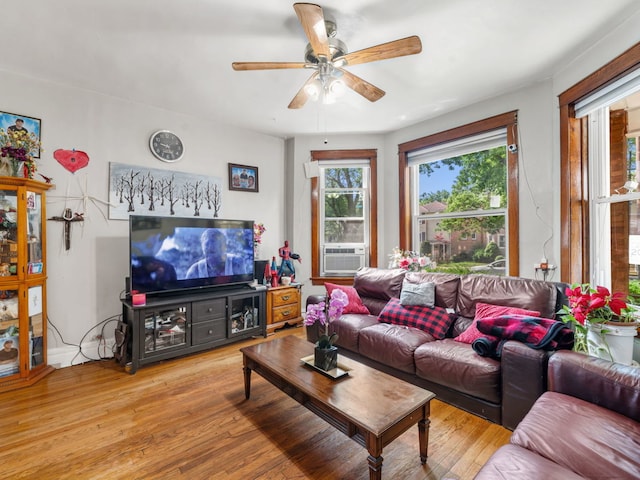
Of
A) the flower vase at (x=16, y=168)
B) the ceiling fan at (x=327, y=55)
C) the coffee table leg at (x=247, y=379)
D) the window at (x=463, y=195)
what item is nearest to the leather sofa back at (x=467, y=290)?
the window at (x=463, y=195)

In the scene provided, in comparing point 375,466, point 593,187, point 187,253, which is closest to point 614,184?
point 593,187

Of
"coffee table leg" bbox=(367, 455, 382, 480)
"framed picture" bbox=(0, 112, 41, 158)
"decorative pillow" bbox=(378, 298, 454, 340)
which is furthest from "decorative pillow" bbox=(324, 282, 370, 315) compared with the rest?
"framed picture" bbox=(0, 112, 41, 158)

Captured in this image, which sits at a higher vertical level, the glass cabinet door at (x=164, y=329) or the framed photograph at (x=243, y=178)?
the framed photograph at (x=243, y=178)

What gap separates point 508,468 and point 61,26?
342 centimetres

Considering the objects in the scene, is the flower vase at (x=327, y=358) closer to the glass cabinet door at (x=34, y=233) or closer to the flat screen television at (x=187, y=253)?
the flat screen television at (x=187, y=253)

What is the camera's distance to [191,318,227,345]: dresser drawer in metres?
3.03

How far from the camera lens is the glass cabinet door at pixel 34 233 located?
8.20 feet

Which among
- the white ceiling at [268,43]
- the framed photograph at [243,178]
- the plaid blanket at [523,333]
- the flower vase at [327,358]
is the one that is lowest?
the flower vase at [327,358]

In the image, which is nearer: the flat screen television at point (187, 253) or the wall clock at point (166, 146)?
the flat screen television at point (187, 253)

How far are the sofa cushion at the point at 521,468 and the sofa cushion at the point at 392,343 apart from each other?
45.5 inches

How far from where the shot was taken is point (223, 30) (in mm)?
2059

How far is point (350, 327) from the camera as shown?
2.74 metres

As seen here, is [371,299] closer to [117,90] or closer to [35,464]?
[35,464]

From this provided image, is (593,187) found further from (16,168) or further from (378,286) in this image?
(16,168)
